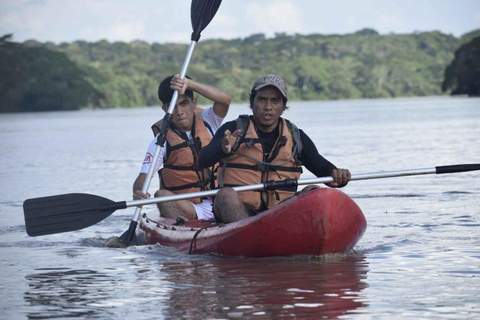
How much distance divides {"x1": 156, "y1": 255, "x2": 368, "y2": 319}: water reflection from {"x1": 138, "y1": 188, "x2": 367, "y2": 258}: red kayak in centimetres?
11

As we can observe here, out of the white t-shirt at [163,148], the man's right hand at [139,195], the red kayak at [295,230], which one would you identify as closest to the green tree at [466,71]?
the white t-shirt at [163,148]

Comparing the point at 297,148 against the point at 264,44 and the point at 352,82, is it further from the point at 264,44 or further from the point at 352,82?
the point at 264,44

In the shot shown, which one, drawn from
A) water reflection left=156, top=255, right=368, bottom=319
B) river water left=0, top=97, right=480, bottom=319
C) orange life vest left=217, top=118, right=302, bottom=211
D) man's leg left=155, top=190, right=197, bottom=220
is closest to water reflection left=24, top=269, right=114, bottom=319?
river water left=0, top=97, right=480, bottom=319

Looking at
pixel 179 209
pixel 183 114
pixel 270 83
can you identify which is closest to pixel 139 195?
pixel 179 209

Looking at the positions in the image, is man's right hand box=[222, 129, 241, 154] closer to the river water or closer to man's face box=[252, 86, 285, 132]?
man's face box=[252, 86, 285, 132]

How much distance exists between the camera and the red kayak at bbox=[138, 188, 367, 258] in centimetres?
657

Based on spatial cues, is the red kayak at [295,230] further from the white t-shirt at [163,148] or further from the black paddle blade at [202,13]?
the black paddle blade at [202,13]

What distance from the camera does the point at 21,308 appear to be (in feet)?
18.8

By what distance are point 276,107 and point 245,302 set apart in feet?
6.17

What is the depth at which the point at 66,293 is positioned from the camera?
6176mm

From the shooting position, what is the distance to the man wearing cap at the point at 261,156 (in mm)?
6992

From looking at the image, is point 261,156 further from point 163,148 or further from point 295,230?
point 163,148

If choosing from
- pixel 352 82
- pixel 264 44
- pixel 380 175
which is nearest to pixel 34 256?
pixel 380 175

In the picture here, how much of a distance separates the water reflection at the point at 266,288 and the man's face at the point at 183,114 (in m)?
1.38
